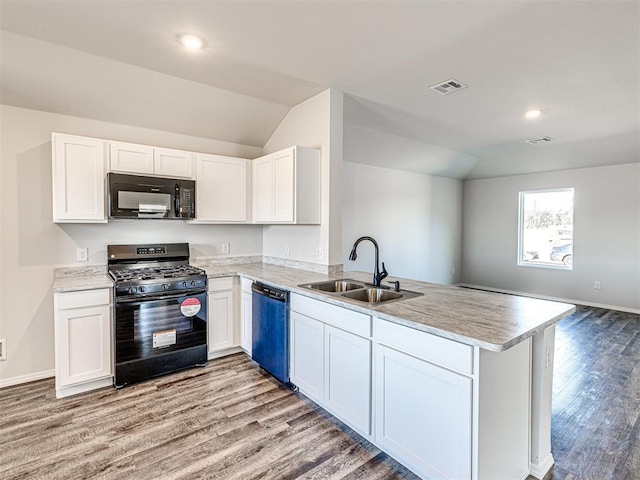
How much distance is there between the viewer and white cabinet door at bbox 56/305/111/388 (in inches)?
106

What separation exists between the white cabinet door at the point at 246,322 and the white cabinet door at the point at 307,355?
75 cm

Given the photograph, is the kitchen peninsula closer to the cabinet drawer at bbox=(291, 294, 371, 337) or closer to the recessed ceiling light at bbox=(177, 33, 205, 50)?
the cabinet drawer at bbox=(291, 294, 371, 337)

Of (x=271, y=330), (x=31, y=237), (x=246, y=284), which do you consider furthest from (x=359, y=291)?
(x=31, y=237)

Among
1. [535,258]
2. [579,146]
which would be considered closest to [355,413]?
[579,146]

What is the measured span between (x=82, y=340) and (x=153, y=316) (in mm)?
541

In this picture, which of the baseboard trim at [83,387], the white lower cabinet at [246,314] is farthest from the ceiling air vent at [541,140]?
the baseboard trim at [83,387]

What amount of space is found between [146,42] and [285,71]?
105cm

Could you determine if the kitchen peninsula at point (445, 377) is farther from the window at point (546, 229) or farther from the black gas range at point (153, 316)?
the window at point (546, 229)

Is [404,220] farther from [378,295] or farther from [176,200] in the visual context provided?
[176,200]

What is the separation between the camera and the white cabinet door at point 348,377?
6.93ft

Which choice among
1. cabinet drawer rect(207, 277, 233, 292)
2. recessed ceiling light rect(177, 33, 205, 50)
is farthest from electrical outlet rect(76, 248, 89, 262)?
recessed ceiling light rect(177, 33, 205, 50)

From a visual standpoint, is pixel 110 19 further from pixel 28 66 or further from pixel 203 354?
pixel 203 354

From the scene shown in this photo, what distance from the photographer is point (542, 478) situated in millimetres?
1923

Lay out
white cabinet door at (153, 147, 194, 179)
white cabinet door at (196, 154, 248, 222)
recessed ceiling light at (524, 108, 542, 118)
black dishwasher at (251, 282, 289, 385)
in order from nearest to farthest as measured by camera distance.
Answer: black dishwasher at (251, 282, 289, 385) < white cabinet door at (153, 147, 194, 179) < white cabinet door at (196, 154, 248, 222) < recessed ceiling light at (524, 108, 542, 118)
